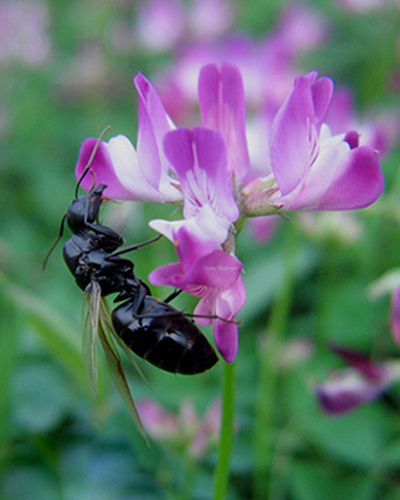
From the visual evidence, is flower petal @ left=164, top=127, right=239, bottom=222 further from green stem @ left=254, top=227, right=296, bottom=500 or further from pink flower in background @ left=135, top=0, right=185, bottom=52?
pink flower in background @ left=135, top=0, right=185, bottom=52

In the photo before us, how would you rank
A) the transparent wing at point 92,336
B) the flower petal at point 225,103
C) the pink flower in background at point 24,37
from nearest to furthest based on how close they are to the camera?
the flower petal at point 225,103 < the transparent wing at point 92,336 < the pink flower in background at point 24,37

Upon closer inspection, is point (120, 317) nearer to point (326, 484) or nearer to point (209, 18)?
point (326, 484)

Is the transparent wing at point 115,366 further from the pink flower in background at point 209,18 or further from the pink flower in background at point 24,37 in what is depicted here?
the pink flower in background at point 24,37

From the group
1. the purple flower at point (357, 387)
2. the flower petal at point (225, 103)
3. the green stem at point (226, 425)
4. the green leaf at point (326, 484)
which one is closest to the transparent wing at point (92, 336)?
the green stem at point (226, 425)

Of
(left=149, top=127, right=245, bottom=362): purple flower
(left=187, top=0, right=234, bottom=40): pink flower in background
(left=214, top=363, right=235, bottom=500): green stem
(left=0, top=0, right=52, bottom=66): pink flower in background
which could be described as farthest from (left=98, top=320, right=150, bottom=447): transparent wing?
(left=0, top=0, right=52, bottom=66): pink flower in background

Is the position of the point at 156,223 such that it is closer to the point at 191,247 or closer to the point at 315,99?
the point at 191,247

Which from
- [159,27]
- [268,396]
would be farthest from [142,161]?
[159,27]

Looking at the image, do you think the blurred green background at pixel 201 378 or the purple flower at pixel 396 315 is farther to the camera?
the blurred green background at pixel 201 378
